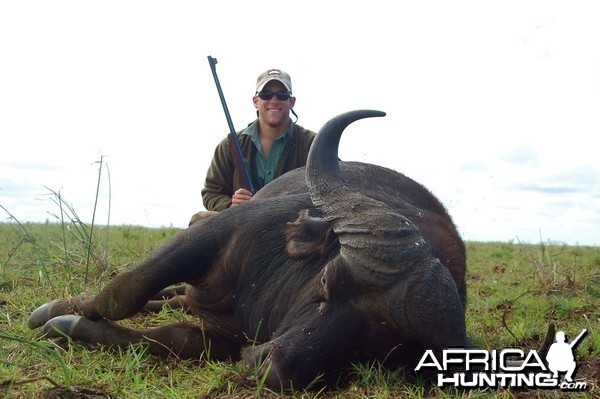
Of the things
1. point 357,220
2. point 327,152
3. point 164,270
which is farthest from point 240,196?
point 357,220

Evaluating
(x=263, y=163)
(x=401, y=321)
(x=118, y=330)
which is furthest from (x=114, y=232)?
(x=401, y=321)

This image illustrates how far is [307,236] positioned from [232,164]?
346cm

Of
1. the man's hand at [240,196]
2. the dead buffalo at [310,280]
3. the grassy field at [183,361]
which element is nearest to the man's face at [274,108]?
the man's hand at [240,196]

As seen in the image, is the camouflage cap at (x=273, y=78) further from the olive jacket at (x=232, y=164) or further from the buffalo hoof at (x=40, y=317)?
the buffalo hoof at (x=40, y=317)

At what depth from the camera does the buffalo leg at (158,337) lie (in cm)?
416

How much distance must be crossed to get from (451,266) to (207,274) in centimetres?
150

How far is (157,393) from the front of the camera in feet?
10.7

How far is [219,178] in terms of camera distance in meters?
7.18

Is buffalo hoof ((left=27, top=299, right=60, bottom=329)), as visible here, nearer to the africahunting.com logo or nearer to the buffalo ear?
the buffalo ear

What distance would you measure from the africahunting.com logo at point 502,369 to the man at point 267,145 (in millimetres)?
3894

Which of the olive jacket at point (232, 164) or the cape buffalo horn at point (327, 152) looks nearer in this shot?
the cape buffalo horn at point (327, 152)

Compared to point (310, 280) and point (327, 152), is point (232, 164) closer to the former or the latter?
point (327, 152)

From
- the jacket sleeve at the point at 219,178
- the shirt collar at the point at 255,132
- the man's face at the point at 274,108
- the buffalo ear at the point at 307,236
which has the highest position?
the man's face at the point at 274,108

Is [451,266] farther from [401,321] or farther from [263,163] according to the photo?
[263,163]
